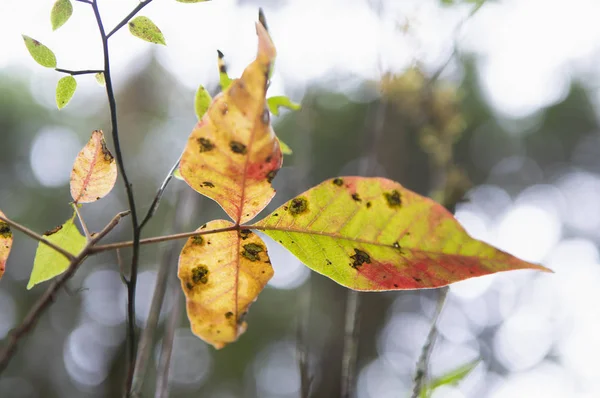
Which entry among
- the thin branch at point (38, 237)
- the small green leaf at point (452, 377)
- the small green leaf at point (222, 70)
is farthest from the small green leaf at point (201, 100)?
the small green leaf at point (452, 377)

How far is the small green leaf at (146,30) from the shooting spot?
282 mm

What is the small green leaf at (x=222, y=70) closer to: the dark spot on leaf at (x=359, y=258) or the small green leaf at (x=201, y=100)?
the small green leaf at (x=201, y=100)

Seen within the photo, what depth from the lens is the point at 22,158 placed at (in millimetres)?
4414

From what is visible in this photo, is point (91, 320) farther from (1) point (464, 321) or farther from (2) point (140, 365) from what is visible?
(2) point (140, 365)

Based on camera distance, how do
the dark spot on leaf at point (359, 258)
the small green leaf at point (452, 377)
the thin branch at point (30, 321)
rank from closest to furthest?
the thin branch at point (30, 321)
the dark spot on leaf at point (359, 258)
the small green leaf at point (452, 377)

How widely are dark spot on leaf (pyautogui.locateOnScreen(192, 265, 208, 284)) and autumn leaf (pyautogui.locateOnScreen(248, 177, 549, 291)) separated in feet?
0.14

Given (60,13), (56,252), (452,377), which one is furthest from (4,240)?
(452,377)

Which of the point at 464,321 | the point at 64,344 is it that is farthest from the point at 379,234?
the point at 64,344

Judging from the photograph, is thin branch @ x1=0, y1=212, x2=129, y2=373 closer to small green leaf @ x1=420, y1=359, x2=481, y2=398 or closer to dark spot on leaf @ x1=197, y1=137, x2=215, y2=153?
dark spot on leaf @ x1=197, y1=137, x2=215, y2=153

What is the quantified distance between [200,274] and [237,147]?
9 centimetres

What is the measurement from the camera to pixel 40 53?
10.7 inches

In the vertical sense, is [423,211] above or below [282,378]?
below

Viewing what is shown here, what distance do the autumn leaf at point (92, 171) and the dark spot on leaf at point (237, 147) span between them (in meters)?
0.11

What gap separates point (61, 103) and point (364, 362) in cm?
289
